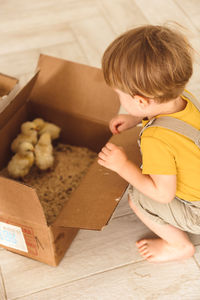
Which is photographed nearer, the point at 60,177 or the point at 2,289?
the point at 2,289

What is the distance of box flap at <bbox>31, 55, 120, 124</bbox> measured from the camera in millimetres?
1146

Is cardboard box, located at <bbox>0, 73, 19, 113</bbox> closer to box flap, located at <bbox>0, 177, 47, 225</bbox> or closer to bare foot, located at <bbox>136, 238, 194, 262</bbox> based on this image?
box flap, located at <bbox>0, 177, 47, 225</bbox>

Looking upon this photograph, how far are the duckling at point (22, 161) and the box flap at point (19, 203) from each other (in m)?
0.29

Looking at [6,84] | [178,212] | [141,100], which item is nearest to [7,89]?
[6,84]

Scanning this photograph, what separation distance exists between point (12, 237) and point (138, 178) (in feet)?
1.27

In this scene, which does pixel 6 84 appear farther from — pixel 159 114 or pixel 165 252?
pixel 165 252

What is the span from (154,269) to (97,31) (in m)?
→ 1.24

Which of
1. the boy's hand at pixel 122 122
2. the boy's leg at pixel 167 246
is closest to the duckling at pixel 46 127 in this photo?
the boy's hand at pixel 122 122

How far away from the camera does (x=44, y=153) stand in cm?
123

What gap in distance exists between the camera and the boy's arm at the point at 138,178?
85 cm

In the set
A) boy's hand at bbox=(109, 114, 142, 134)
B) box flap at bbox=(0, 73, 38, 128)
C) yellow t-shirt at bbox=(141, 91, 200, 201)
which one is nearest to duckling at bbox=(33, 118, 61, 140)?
box flap at bbox=(0, 73, 38, 128)

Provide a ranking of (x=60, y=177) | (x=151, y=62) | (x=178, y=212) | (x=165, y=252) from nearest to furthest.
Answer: (x=151, y=62)
(x=178, y=212)
(x=165, y=252)
(x=60, y=177)

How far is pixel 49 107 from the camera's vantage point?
4.09 feet

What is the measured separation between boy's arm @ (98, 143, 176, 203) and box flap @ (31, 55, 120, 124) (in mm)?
273
